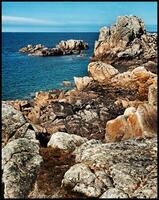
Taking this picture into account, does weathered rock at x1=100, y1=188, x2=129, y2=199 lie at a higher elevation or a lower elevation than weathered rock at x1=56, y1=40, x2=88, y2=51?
lower

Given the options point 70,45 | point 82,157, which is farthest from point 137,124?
point 70,45

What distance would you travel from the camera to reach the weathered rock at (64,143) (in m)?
23.9

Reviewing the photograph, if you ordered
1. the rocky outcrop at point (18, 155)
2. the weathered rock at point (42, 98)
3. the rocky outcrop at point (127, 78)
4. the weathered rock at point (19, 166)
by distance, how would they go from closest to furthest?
1. the weathered rock at point (19, 166)
2. the rocky outcrop at point (18, 155)
3. the rocky outcrop at point (127, 78)
4. the weathered rock at point (42, 98)

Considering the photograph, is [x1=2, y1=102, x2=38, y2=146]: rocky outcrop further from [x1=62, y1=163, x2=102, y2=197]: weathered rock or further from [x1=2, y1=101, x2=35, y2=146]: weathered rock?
[x1=62, y1=163, x2=102, y2=197]: weathered rock

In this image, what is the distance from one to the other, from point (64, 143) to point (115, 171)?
16.9ft

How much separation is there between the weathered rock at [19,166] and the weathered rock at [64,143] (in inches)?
59.3

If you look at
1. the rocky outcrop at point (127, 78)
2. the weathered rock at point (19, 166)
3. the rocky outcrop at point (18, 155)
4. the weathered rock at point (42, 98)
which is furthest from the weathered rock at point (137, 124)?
the weathered rock at point (42, 98)

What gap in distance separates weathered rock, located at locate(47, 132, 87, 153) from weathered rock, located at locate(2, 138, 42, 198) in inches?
59.3

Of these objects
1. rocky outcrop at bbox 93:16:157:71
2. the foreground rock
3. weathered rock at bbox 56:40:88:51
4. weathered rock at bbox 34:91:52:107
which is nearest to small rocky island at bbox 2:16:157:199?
the foreground rock

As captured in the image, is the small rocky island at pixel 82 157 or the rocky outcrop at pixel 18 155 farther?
the rocky outcrop at pixel 18 155

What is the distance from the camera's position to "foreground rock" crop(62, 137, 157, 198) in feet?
60.7

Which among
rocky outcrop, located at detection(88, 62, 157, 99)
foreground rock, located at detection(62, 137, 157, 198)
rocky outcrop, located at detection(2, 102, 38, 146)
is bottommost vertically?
foreground rock, located at detection(62, 137, 157, 198)

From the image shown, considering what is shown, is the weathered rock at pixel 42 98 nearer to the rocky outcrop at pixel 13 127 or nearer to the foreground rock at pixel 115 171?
the rocky outcrop at pixel 13 127

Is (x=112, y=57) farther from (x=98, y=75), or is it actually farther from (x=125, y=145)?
(x=125, y=145)
